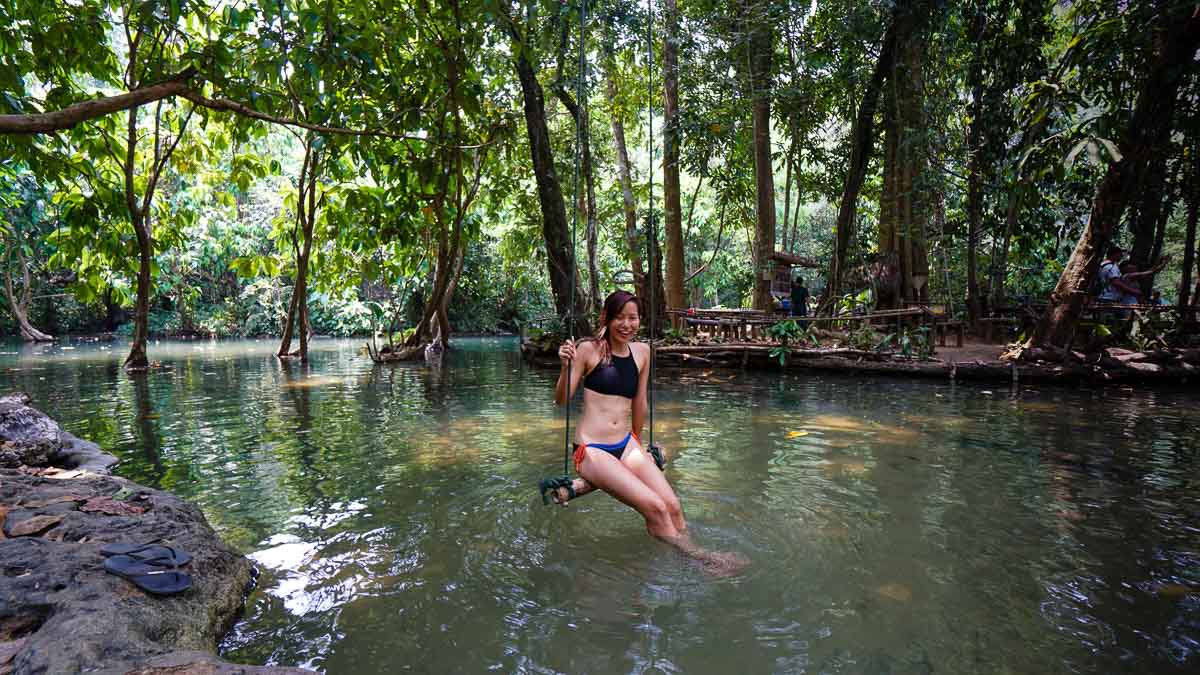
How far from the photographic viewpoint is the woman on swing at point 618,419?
367 centimetres

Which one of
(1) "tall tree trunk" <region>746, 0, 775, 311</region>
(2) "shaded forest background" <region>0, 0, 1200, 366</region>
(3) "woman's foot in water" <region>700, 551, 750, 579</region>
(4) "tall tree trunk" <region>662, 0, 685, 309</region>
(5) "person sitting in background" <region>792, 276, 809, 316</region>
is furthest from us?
(5) "person sitting in background" <region>792, 276, 809, 316</region>

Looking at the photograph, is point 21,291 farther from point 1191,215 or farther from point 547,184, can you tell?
point 1191,215

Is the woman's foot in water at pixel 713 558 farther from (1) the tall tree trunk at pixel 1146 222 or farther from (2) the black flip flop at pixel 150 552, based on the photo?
(1) the tall tree trunk at pixel 1146 222

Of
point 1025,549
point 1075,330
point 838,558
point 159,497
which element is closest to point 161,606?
point 159,497

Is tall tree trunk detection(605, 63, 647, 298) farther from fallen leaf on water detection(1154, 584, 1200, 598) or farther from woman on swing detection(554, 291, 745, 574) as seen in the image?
fallen leaf on water detection(1154, 584, 1200, 598)

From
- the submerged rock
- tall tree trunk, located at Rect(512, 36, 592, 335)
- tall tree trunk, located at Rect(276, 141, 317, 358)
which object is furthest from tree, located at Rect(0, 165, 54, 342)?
the submerged rock

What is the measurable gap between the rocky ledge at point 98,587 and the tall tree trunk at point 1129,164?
10.6 meters

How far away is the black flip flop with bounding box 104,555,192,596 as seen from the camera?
268cm

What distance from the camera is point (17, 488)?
3.62 meters

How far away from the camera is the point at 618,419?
13.1 feet

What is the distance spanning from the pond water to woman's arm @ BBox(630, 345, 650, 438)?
23.6 inches

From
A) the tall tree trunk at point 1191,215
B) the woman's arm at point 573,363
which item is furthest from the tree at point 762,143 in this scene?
the woman's arm at point 573,363

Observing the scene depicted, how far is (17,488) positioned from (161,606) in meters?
1.71

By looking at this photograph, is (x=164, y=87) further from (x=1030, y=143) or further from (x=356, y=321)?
(x=356, y=321)
